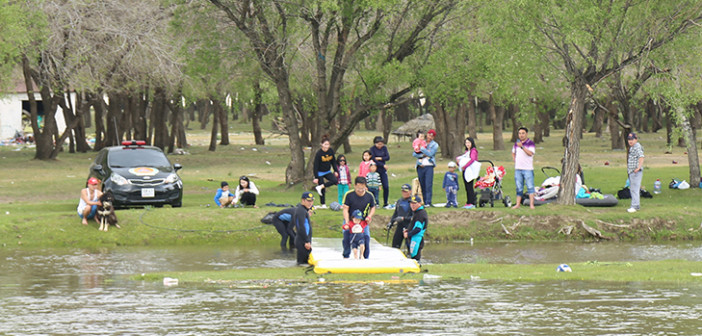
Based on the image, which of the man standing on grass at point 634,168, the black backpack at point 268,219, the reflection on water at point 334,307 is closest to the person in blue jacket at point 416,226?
the reflection on water at point 334,307

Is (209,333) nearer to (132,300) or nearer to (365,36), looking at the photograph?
(132,300)

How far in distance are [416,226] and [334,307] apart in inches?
170

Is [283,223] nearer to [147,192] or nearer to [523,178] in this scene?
[147,192]

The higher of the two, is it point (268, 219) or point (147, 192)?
point (147, 192)

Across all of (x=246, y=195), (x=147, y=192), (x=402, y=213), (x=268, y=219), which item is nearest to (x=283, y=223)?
(x=268, y=219)

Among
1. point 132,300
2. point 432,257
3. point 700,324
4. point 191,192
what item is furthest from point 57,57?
point 700,324

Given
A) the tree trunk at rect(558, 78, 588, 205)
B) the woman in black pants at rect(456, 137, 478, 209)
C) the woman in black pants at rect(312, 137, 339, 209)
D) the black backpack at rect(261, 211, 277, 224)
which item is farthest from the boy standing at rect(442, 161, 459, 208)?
the black backpack at rect(261, 211, 277, 224)

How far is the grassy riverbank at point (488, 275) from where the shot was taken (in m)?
13.5

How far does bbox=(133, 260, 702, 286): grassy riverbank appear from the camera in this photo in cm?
1345

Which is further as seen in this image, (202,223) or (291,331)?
(202,223)

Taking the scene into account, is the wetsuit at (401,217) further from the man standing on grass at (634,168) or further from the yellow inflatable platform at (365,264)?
the man standing on grass at (634,168)

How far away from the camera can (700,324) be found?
1002cm

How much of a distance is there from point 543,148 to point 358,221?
39.9 m

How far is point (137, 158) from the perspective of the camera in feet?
74.6
